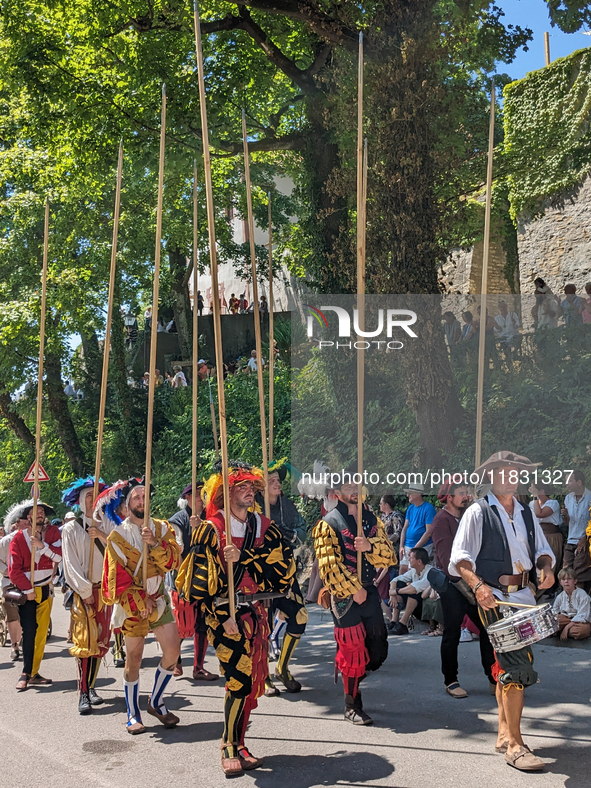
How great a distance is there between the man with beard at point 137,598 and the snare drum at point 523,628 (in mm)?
2546

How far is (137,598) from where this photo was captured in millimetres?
6824

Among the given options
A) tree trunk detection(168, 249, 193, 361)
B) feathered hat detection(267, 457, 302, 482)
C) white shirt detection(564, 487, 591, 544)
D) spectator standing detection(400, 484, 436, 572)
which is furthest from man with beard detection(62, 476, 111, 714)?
tree trunk detection(168, 249, 193, 361)

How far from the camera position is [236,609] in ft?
19.6

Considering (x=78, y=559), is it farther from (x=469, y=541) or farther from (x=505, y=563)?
(x=505, y=563)

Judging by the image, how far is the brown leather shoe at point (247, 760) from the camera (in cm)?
579

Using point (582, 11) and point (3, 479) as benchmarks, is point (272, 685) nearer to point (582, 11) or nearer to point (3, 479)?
point (582, 11)

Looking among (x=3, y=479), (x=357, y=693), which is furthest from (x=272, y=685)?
(x=3, y=479)

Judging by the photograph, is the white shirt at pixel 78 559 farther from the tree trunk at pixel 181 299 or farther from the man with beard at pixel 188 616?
the tree trunk at pixel 181 299

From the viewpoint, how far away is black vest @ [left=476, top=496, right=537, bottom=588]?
588 cm

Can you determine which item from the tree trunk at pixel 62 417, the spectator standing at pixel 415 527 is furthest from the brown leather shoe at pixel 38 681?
the tree trunk at pixel 62 417

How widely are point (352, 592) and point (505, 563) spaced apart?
1.36 metres

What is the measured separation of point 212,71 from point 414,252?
5702 mm

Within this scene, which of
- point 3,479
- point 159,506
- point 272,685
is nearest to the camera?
point 272,685

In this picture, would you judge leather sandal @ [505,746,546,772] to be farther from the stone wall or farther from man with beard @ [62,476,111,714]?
the stone wall
